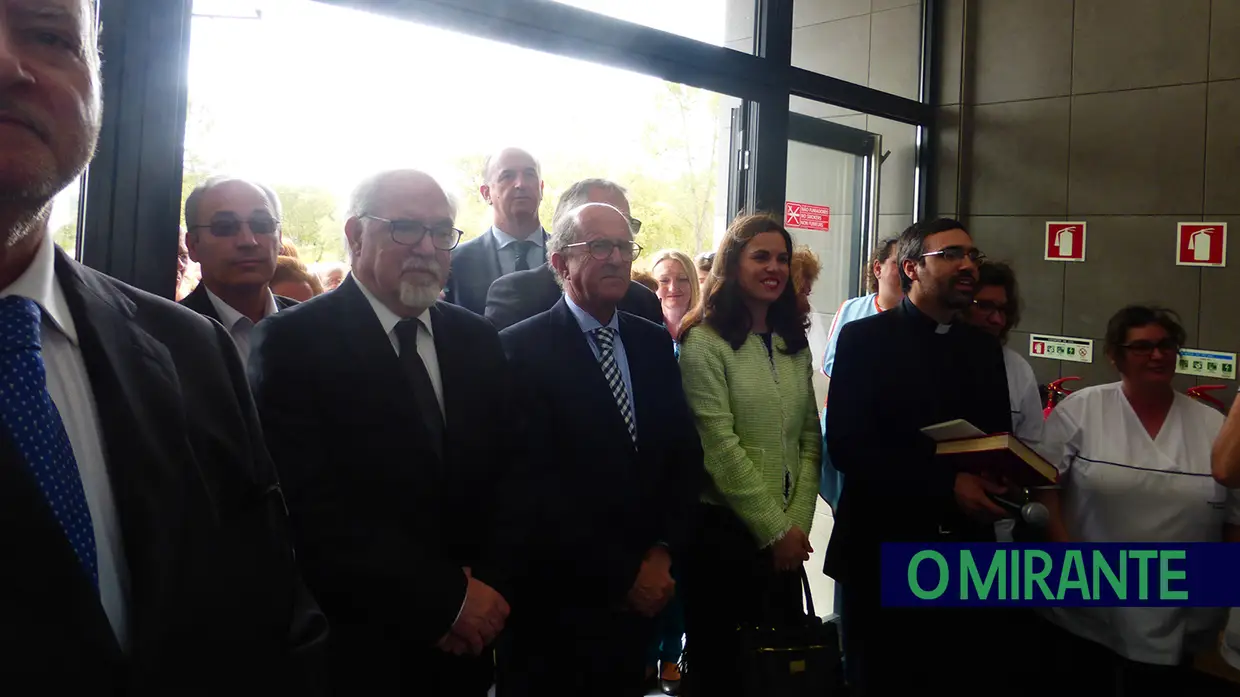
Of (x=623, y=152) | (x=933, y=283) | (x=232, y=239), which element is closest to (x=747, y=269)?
(x=933, y=283)

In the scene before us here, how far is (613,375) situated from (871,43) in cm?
346

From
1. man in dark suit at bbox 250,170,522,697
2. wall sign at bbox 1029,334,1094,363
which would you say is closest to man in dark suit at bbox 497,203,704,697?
man in dark suit at bbox 250,170,522,697

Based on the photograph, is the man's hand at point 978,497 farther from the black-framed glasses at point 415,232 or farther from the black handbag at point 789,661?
the black-framed glasses at point 415,232

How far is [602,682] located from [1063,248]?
375cm

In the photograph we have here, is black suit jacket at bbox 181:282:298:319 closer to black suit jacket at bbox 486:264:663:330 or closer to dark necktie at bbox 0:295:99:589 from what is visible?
black suit jacket at bbox 486:264:663:330

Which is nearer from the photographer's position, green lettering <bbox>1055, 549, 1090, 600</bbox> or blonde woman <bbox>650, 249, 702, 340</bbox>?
green lettering <bbox>1055, 549, 1090, 600</bbox>

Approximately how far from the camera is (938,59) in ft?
15.4

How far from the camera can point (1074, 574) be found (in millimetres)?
2469

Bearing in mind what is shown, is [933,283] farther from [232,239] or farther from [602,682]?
[232,239]

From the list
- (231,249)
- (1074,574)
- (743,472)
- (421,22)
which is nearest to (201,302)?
(231,249)

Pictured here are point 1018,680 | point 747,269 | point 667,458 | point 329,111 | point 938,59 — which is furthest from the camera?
point 938,59

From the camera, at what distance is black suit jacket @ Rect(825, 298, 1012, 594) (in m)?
2.30

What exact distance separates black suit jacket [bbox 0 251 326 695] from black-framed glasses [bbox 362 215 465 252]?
2.28 ft

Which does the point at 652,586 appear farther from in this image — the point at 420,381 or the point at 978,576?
the point at 978,576
